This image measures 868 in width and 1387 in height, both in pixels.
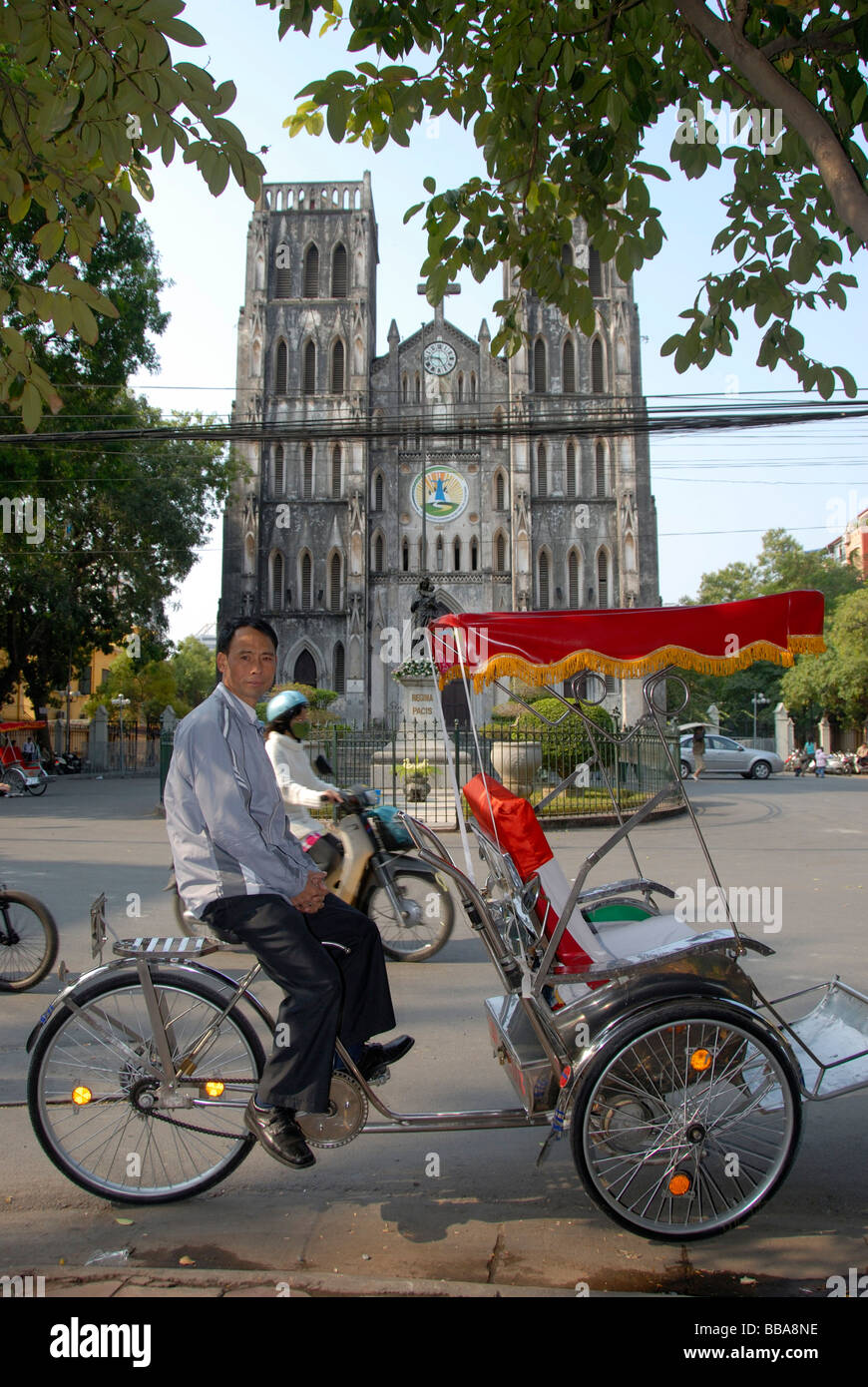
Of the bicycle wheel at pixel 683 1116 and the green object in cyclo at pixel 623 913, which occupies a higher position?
the green object in cyclo at pixel 623 913

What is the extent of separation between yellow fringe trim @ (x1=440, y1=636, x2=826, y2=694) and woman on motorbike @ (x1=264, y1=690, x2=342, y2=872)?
235 centimetres

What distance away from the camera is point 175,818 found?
3.03m

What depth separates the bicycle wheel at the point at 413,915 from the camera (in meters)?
6.11

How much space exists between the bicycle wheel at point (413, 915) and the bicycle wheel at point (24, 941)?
6.20 ft

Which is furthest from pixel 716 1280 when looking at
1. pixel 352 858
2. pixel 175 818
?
pixel 352 858

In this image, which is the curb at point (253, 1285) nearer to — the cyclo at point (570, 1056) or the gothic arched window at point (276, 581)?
the cyclo at point (570, 1056)

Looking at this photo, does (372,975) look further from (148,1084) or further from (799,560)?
(799,560)

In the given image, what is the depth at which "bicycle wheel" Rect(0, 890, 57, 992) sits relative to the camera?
5.42 m

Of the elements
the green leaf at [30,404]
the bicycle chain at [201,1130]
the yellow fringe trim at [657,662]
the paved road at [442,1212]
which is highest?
the green leaf at [30,404]

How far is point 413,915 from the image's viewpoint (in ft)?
20.0

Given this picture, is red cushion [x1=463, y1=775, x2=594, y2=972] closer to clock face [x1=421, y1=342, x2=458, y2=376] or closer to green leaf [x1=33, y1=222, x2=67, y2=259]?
green leaf [x1=33, y1=222, x2=67, y2=259]

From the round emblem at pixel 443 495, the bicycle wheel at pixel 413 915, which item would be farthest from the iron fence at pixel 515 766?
the round emblem at pixel 443 495

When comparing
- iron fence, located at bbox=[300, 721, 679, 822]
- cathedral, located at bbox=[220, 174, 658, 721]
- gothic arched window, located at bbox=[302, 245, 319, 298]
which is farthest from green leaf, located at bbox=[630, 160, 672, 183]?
gothic arched window, located at bbox=[302, 245, 319, 298]

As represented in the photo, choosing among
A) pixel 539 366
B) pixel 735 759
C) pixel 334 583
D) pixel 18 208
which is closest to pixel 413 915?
pixel 18 208
